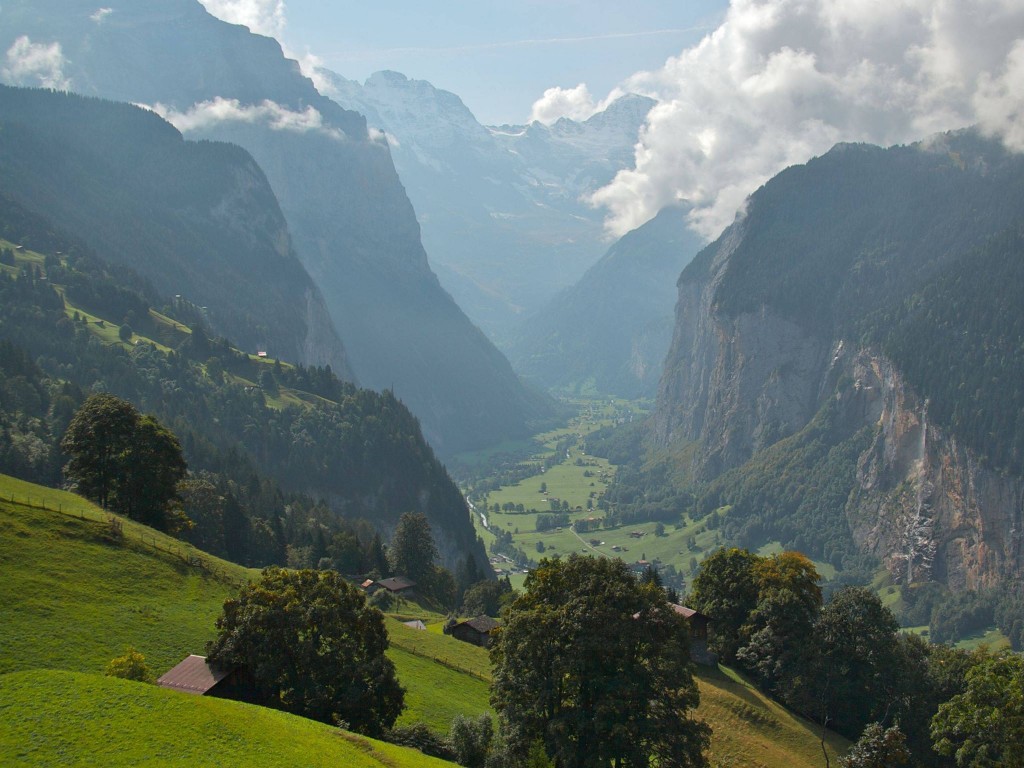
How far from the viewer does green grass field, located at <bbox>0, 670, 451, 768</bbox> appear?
87.8ft

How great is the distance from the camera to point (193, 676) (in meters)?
38.8

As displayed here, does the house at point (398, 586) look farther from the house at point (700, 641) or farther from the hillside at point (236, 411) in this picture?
the house at point (700, 641)

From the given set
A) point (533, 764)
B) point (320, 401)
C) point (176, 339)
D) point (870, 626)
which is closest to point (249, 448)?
point (320, 401)

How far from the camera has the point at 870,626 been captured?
68.4m

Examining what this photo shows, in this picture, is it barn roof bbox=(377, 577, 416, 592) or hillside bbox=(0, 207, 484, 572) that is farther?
hillside bbox=(0, 207, 484, 572)

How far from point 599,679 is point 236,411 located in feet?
484

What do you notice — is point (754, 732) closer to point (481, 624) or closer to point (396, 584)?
point (481, 624)

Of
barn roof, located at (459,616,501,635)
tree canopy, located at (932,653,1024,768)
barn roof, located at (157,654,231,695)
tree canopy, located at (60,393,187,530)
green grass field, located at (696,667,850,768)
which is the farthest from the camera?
barn roof, located at (459,616,501,635)

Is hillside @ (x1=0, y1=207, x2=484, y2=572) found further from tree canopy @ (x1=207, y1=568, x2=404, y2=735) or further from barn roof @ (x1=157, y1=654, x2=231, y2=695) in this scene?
barn roof @ (x1=157, y1=654, x2=231, y2=695)

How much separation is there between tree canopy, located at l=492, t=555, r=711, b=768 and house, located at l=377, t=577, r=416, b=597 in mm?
56293

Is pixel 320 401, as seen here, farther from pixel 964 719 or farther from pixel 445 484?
pixel 964 719

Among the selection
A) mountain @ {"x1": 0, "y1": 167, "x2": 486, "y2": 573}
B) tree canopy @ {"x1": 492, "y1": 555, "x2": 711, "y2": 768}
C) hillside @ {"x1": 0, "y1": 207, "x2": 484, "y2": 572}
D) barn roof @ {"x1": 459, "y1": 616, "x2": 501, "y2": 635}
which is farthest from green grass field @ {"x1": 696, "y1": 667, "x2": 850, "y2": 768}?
hillside @ {"x1": 0, "y1": 207, "x2": 484, "y2": 572}

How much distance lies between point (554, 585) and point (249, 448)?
450 feet

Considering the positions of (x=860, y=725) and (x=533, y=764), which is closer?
(x=533, y=764)
